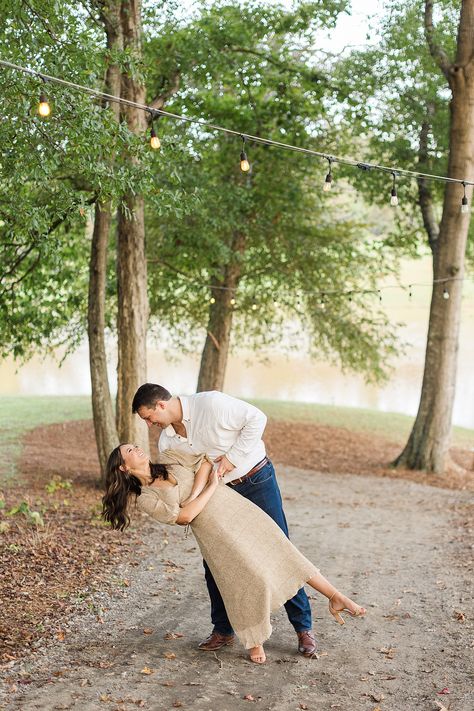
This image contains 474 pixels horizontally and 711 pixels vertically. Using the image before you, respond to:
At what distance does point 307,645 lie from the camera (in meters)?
4.95

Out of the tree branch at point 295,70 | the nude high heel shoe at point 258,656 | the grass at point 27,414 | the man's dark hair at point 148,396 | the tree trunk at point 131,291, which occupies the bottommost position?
the nude high heel shoe at point 258,656

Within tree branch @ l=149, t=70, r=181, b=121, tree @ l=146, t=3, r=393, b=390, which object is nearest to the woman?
tree branch @ l=149, t=70, r=181, b=121

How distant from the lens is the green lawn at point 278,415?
57.3 ft

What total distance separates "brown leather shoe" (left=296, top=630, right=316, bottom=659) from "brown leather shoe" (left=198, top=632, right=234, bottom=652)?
1.50ft

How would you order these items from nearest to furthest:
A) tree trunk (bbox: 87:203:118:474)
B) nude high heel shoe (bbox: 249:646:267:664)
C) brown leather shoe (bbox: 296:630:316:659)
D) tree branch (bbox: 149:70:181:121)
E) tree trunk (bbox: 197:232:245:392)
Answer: nude high heel shoe (bbox: 249:646:267:664) < brown leather shoe (bbox: 296:630:316:659) < tree trunk (bbox: 87:203:118:474) < tree branch (bbox: 149:70:181:121) < tree trunk (bbox: 197:232:245:392)

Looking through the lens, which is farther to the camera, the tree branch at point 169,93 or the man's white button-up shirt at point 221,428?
the tree branch at point 169,93

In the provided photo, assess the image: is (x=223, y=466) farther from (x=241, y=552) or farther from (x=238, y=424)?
(x=241, y=552)

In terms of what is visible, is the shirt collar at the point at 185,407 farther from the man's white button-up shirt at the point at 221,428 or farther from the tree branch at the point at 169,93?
the tree branch at the point at 169,93

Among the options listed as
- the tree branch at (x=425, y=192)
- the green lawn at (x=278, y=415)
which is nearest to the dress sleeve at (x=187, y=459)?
the green lawn at (x=278, y=415)

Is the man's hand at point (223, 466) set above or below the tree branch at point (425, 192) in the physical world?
below

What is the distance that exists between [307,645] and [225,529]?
99cm

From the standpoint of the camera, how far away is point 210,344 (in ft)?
56.4

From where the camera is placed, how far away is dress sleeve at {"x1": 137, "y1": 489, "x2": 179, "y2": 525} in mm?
4555

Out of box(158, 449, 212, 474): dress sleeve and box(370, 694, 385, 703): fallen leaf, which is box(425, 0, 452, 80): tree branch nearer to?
box(158, 449, 212, 474): dress sleeve
